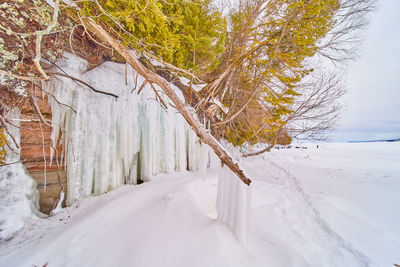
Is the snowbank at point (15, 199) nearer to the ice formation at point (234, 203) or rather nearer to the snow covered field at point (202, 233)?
the snow covered field at point (202, 233)

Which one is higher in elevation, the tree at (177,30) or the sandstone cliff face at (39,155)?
the tree at (177,30)

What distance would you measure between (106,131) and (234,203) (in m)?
2.56

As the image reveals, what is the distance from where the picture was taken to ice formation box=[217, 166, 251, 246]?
1.53m

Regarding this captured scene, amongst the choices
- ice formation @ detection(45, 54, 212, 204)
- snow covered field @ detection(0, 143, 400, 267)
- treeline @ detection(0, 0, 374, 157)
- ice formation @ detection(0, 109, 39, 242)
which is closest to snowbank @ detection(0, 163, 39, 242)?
ice formation @ detection(0, 109, 39, 242)

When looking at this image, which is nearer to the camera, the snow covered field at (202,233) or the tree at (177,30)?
the snow covered field at (202,233)

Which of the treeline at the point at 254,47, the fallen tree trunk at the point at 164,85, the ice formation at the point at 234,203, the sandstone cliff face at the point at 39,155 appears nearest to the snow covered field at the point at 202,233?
the ice formation at the point at 234,203

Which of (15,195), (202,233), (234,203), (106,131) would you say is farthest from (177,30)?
(15,195)

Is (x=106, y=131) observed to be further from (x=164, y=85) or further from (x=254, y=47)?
(x=254, y=47)

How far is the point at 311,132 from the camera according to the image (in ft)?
14.2

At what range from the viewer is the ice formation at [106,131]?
2.21m

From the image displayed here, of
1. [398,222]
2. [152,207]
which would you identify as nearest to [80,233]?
[152,207]

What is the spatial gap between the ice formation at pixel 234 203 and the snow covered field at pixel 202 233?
9 centimetres

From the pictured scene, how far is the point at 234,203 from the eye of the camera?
64.1 inches

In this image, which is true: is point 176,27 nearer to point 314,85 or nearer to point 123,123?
point 123,123
